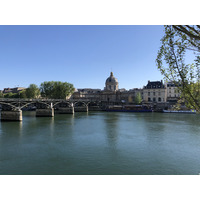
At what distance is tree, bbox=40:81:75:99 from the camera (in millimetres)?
65375

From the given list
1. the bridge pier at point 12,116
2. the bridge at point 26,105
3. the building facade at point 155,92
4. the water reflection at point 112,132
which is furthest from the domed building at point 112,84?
the bridge pier at point 12,116

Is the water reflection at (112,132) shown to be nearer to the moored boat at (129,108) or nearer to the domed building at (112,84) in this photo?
the moored boat at (129,108)

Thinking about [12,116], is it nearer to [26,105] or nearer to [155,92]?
[26,105]

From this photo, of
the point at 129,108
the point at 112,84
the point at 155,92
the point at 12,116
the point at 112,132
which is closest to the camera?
the point at 112,132

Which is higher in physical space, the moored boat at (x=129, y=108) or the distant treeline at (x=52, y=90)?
the distant treeline at (x=52, y=90)

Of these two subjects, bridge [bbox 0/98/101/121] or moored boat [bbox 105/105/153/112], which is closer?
bridge [bbox 0/98/101/121]

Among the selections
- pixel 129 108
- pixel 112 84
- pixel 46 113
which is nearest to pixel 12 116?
pixel 46 113

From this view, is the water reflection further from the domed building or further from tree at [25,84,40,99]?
the domed building

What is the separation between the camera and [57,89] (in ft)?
215

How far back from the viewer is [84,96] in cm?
10350

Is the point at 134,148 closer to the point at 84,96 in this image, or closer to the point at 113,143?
the point at 113,143

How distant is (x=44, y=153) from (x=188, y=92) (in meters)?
10.9

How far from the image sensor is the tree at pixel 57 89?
65.4 metres

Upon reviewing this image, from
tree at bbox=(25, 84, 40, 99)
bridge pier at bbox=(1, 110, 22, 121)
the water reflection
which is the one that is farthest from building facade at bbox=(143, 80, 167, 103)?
bridge pier at bbox=(1, 110, 22, 121)
